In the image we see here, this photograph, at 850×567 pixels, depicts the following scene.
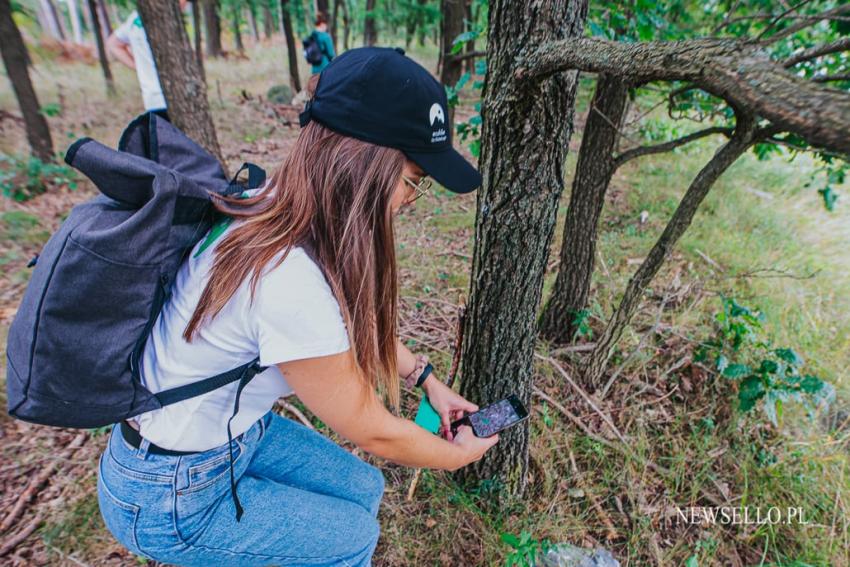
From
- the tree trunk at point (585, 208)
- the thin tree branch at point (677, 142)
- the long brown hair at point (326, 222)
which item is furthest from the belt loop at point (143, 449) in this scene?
the tree trunk at point (585, 208)

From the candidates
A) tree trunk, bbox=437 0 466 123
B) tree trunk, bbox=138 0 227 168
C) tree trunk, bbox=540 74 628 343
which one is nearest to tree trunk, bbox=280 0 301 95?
tree trunk, bbox=437 0 466 123

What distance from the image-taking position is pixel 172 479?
1.31 metres

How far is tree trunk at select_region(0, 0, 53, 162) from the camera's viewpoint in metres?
5.38

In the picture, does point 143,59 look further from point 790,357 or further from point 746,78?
point 790,357

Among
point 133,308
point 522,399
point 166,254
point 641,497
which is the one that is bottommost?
point 641,497

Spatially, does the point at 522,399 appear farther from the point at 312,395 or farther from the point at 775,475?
the point at 775,475

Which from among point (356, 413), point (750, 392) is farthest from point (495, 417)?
point (750, 392)

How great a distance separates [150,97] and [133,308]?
181 inches

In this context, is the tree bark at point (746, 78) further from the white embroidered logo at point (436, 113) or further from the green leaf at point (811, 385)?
the green leaf at point (811, 385)

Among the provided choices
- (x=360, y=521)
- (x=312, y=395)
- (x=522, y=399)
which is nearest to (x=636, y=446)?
(x=522, y=399)

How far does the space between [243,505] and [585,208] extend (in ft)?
8.76

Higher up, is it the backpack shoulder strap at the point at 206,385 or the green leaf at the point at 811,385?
the backpack shoulder strap at the point at 206,385

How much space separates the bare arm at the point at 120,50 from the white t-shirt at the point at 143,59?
6 cm

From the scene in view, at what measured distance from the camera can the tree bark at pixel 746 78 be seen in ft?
1.78
